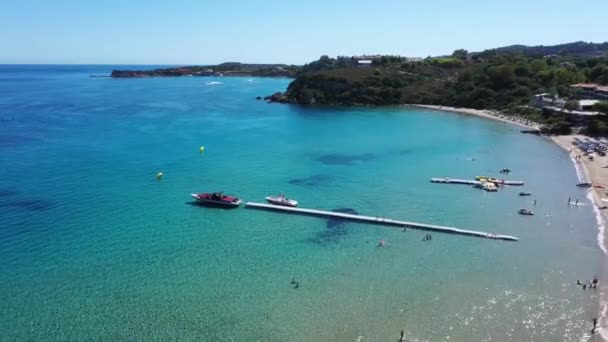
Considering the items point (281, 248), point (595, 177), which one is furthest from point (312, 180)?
point (595, 177)

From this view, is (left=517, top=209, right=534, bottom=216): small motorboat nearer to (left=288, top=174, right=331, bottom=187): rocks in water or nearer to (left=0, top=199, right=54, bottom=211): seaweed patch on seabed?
(left=288, top=174, right=331, bottom=187): rocks in water

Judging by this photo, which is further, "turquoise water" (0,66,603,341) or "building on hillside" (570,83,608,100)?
"building on hillside" (570,83,608,100)

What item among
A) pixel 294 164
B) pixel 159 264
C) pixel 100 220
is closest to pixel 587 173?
pixel 294 164

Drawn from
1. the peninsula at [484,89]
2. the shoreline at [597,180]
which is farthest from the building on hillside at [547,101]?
the shoreline at [597,180]

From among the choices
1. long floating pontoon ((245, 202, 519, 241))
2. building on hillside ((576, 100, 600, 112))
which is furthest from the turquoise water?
building on hillside ((576, 100, 600, 112))

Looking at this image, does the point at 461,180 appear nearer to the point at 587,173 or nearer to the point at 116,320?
the point at 587,173

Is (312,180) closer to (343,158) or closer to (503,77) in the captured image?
(343,158)

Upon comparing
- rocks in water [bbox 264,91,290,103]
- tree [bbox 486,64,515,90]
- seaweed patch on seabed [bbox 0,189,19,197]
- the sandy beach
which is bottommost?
seaweed patch on seabed [bbox 0,189,19,197]

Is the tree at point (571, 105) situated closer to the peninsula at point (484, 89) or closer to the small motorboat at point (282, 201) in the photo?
the peninsula at point (484, 89)
